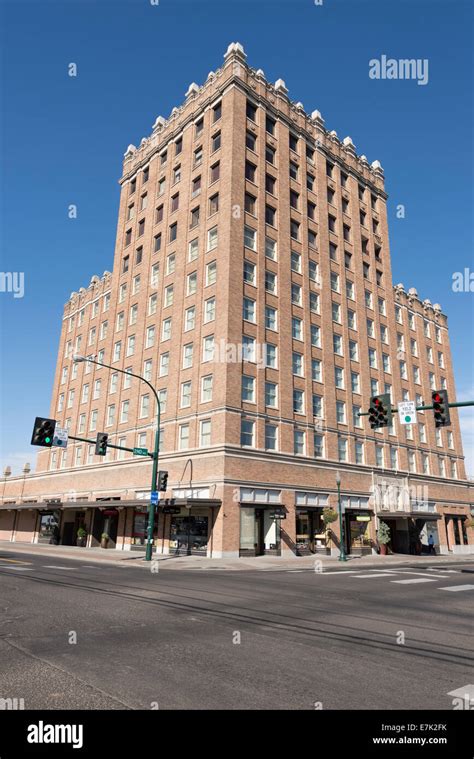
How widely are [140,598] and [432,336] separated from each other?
164 feet

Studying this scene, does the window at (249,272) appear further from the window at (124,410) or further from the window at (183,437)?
the window at (124,410)

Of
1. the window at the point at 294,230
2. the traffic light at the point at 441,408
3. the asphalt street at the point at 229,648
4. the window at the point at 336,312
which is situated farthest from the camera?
the window at the point at 336,312

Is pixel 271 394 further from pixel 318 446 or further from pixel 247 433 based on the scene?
pixel 318 446

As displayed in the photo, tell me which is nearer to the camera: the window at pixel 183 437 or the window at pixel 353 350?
the window at pixel 183 437

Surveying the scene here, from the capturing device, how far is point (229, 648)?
22.7 ft

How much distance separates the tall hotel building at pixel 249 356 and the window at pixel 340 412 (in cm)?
12

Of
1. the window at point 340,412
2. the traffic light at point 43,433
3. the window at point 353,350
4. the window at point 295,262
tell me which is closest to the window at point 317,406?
the window at point 340,412

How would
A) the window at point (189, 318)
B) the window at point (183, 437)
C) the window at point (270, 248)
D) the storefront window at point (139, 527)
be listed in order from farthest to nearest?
the window at point (270, 248) → the window at point (189, 318) → the storefront window at point (139, 527) → the window at point (183, 437)

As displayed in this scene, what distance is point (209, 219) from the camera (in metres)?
36.2

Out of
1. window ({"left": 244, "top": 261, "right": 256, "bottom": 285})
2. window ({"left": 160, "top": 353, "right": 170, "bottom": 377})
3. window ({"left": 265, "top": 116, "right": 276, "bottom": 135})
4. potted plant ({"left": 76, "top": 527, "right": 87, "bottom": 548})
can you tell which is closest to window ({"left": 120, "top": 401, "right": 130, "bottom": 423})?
window ({"left": 160, "top": 353, "right": 170, "bottom": 377})

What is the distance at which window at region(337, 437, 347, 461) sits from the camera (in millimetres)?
37406

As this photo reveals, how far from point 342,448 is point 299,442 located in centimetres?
528

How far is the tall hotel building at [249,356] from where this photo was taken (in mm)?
31094
